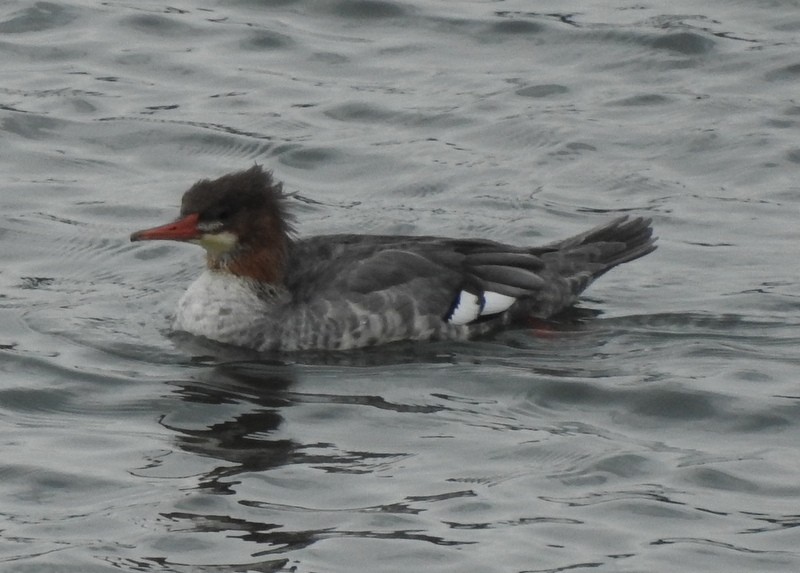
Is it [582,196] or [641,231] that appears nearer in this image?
[641,231]

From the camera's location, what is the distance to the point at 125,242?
13.8 meters

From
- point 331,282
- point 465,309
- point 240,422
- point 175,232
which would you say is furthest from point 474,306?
point 240,422

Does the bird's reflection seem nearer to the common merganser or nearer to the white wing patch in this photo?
the common merganser

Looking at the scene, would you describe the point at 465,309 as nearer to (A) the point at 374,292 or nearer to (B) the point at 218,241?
(A) the point at 374,292

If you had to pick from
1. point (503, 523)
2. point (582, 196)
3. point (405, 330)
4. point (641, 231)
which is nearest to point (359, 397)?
point (405, 330)

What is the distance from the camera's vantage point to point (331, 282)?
1214 cm

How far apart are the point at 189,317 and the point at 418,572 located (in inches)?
152

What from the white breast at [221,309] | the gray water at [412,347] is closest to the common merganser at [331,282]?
the white breast at [221,309]

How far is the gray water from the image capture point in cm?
929

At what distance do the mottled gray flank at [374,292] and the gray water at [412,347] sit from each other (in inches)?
8.7

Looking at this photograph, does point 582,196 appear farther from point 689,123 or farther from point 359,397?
point 359,397

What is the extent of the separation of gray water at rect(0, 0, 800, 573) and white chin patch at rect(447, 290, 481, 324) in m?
0.20

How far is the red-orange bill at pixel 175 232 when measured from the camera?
11.6 meters

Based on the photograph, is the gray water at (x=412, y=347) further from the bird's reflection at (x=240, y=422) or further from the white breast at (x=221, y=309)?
the white breast at (x=221, y=309)
